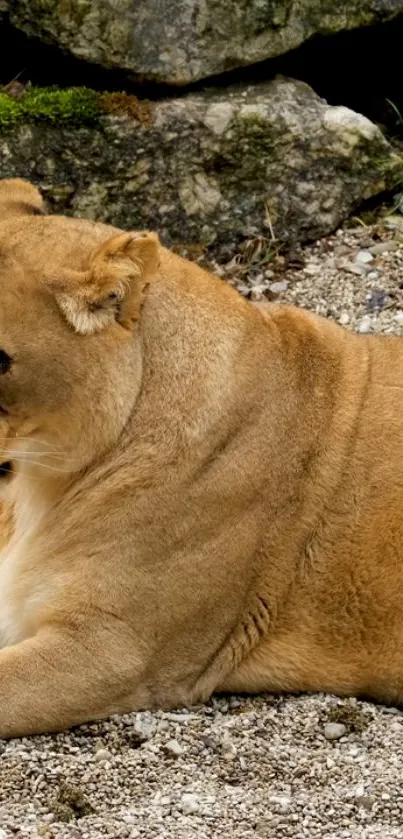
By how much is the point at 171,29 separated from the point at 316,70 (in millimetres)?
1114

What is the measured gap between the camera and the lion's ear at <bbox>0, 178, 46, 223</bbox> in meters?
4.50

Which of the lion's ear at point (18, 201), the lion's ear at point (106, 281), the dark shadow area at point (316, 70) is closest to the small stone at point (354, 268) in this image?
the dark shadow area at point (316, 70)

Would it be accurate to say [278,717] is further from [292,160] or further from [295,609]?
[292,160]

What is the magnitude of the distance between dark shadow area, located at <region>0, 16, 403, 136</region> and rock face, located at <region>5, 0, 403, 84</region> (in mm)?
99

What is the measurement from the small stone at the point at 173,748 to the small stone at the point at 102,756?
164mm

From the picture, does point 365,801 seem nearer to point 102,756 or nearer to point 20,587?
point 102,756

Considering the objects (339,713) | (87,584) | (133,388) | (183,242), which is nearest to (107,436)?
(133,388)

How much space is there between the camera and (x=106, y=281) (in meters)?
4.08

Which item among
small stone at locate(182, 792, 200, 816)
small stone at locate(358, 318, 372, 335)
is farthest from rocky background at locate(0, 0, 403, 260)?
small stone at locate(182, 792, 200, 816)

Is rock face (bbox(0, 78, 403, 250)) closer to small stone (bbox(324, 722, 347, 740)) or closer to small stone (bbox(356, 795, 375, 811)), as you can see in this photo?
small stone (bbox(324, 722, 347, 740))

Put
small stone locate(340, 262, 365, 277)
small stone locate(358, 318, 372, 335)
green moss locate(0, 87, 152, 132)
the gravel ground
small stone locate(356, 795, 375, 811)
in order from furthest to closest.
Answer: small stone locate(340, 262, 365, 277)
green moss locate(0, 87, 152, 132)
small stone locate(358, 318, 372, 335)
small stone locate(356, 795, 375, 811)
the gravel ground

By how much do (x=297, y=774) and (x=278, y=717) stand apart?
1.01 feet

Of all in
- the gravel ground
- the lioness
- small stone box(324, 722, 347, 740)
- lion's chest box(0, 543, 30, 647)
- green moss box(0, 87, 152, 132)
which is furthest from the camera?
green moss box(0, 87, 152, 132)

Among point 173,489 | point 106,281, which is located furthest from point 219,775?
point 106,281
